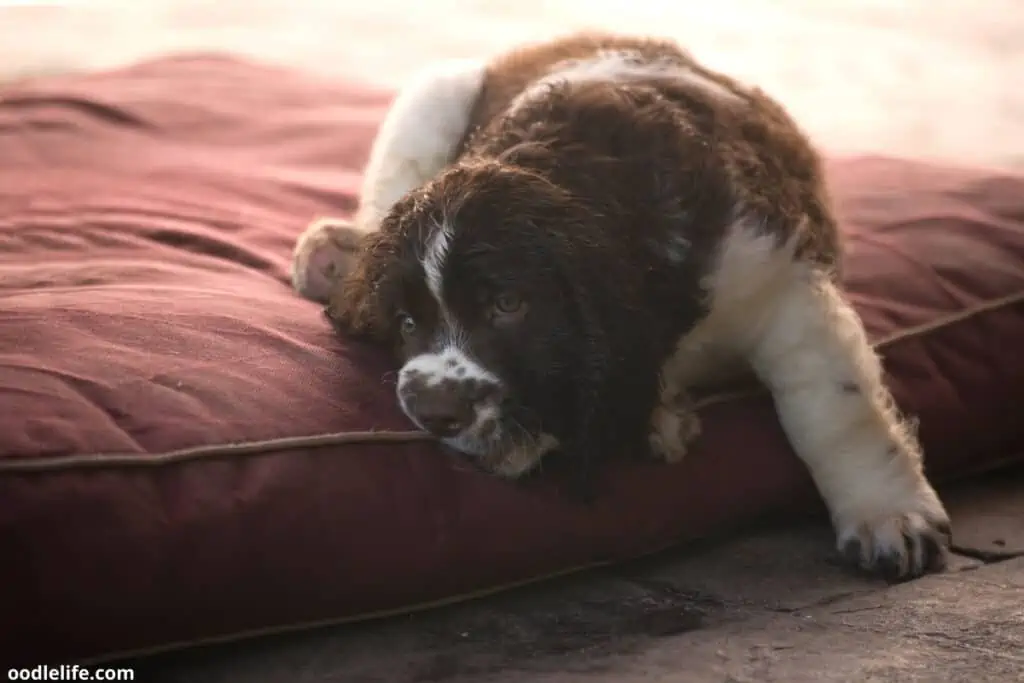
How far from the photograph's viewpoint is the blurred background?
3.47 m

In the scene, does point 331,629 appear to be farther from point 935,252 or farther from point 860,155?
point 860,155

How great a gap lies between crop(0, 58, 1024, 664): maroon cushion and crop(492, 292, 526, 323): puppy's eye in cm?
21

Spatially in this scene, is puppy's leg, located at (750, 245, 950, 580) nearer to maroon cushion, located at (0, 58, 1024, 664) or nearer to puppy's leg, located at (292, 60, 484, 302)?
maroon cushion, located at (0, 58, 1024, 664)

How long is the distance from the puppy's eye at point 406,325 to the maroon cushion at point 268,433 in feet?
0.25

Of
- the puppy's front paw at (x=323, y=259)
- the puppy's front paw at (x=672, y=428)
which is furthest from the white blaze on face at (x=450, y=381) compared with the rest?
the puppy's front paw at (x=323, y=259)

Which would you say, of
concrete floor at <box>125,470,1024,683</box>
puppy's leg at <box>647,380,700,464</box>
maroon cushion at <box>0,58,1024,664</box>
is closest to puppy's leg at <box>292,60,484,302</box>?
maroon cushion at <box>0,58,1024,664</box>

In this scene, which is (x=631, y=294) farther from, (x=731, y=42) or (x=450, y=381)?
(x=731, y=42)

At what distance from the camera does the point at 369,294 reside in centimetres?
186

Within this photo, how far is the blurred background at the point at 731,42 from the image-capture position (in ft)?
11.4

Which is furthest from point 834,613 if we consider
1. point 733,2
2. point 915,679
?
point 733,2

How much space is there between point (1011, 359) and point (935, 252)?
0.27 m

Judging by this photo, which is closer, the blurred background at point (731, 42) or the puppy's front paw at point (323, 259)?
the puppy's front paw at point (323, 259)

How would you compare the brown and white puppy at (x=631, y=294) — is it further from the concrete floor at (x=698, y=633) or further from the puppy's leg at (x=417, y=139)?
the puppy's leg at (x=417, y=139)

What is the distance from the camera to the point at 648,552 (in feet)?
6.12
